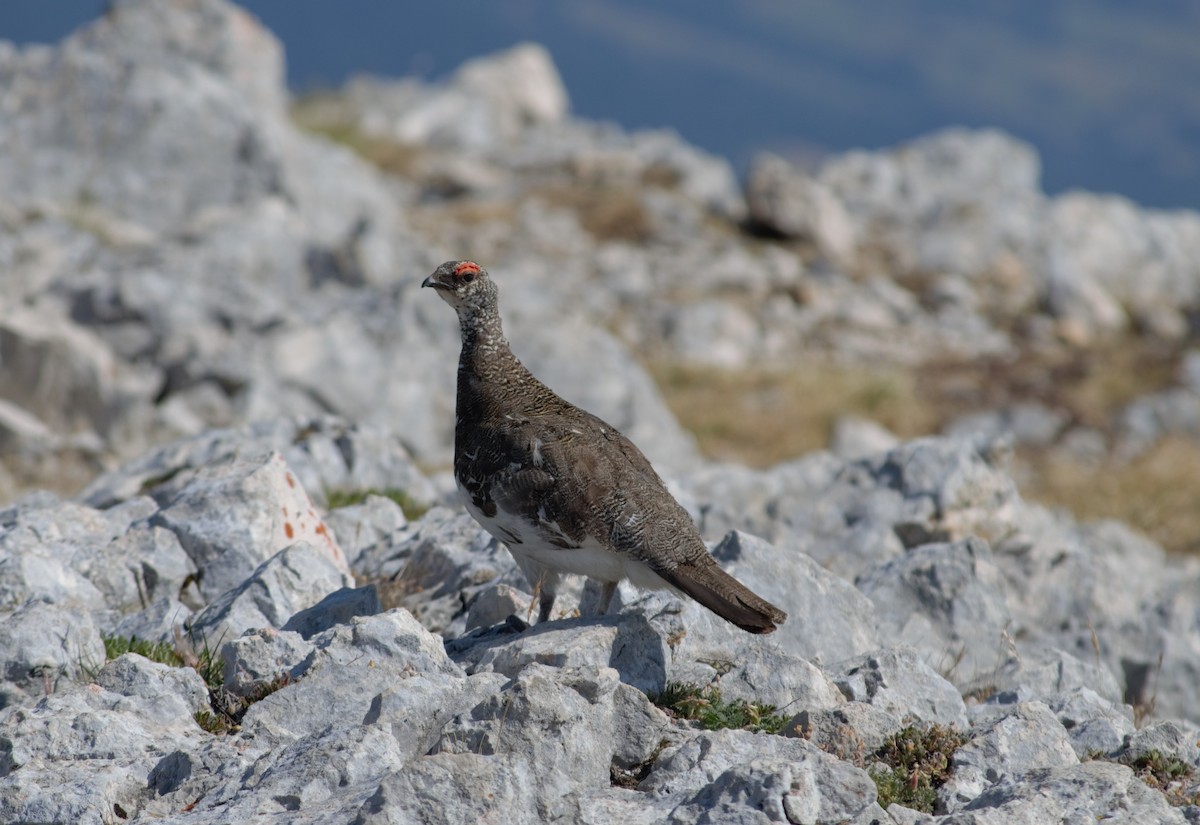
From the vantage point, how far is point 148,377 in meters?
14.6

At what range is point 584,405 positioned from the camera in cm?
1598

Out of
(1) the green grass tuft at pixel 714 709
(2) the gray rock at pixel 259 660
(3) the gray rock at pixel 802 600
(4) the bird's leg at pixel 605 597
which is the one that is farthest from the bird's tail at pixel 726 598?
(2) the gray rock at pixel 259 660

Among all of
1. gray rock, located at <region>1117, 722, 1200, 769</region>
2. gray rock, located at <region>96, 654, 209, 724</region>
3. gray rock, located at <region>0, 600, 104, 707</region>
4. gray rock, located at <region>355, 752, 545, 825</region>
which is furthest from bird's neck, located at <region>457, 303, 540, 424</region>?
gray rock, located at <region>1117, 722, 1200, 769</region>

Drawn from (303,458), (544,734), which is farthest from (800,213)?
(544,734)

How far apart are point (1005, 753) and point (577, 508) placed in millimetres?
2189

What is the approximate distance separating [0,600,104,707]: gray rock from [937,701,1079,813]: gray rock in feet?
12.5

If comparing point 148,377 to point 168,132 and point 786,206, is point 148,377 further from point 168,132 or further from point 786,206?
point 786,206

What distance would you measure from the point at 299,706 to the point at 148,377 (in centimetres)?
1051

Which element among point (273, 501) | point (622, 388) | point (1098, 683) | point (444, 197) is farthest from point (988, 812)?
point (444, 197)

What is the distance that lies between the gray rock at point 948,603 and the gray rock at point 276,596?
3.38 m

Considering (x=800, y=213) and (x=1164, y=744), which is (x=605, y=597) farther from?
(x=800, y=213)

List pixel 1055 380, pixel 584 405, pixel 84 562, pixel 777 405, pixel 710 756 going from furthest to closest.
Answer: pixel 1055 380, pixel 777 405, pixel 584 405, pixel 84 562, pixel 710 756

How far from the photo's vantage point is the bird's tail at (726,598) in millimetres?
5461

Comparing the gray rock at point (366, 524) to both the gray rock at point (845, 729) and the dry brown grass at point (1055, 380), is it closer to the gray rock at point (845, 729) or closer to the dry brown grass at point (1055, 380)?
the gray rock at point (845, 729)
